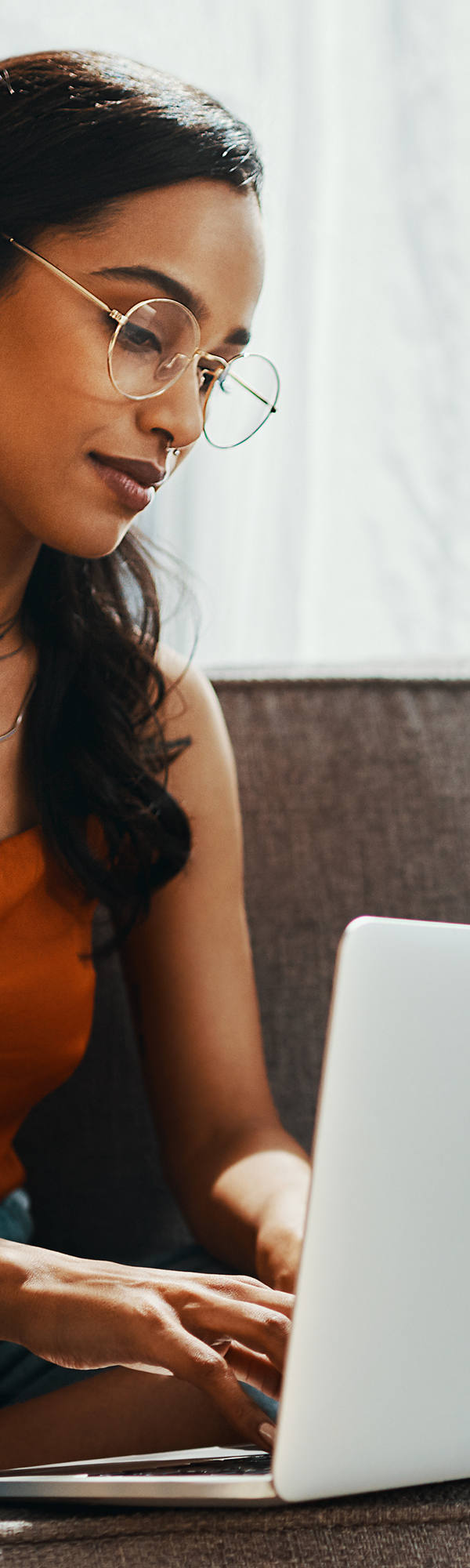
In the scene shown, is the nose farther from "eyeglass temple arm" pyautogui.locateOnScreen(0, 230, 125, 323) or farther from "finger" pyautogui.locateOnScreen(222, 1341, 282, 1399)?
"finger" pyautogui.locateOnScreen(222, 1341, 282, 1399)

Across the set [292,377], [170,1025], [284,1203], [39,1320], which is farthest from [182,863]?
[292,377]

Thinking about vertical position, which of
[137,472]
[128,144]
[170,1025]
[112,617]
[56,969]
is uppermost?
[128,144]

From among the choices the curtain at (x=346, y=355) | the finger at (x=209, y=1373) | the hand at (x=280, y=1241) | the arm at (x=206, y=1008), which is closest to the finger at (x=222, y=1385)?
the finger at (x=209, y=1373)

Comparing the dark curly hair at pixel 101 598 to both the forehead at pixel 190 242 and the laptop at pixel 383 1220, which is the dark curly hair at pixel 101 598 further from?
the laptop at pixel 383 1220

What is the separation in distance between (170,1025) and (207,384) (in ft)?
1.66

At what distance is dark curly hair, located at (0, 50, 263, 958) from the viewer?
715 millimetres

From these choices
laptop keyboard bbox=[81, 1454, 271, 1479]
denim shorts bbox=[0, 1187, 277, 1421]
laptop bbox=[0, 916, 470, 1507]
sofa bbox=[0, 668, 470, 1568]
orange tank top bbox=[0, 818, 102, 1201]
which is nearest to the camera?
laptop bbox=[0, 916, 470, 1507]

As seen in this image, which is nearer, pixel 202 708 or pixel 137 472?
pixel 137 472

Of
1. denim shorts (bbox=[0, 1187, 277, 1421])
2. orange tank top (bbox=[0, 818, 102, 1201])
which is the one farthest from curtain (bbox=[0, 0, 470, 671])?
denim shorts (bbox=[0, 1187, 277, 1421])

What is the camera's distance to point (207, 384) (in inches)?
31.4

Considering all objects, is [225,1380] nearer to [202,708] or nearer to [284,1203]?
[284,1203]

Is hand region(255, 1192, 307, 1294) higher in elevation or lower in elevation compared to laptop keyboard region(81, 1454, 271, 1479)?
lower

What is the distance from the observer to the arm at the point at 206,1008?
88 centimetres

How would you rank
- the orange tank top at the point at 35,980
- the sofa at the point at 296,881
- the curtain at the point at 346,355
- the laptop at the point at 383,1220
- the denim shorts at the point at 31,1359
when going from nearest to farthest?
the laptop at the point at 383,1220 → the denim shorts at the point at 31,1359 → the orange tank top at the point at 35,980 → the sofa at the point at 296,881 → the curtain at the point at 346,355
